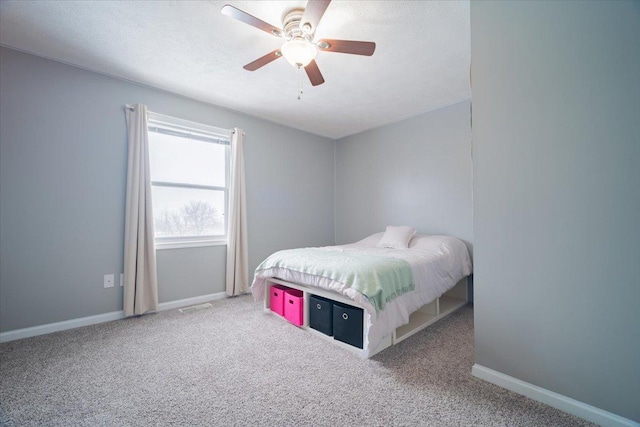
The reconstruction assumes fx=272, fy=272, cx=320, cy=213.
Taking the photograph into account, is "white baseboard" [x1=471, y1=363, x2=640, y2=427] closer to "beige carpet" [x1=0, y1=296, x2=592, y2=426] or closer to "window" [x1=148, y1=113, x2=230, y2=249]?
"beige carpet" [x1=0, y1=296, x2=592, y2=426]

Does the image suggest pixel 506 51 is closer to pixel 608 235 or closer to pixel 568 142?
pixel 568 142

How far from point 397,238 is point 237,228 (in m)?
2.02

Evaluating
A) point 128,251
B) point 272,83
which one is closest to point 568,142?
point 272,83

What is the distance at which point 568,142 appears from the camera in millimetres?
1398

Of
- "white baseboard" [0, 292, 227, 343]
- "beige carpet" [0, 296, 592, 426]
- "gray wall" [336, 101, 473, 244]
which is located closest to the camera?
"beige carpet" [0, 296, 592, 426]

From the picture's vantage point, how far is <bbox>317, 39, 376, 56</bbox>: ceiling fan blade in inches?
72.5

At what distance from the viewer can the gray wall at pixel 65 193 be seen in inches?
89.3

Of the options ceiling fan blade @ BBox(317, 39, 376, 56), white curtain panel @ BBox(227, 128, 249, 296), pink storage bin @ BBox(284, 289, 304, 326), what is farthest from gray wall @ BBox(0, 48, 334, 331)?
ceiling fan blade @ BBox(317, 39, 376, 56)

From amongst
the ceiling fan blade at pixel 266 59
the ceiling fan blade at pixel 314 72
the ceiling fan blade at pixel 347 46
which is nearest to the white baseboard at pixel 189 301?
the ceiling fan blade at pixel 266 59

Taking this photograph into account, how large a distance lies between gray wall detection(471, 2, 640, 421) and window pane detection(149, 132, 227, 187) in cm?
296

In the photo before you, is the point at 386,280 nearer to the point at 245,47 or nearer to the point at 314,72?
the point at 314,72

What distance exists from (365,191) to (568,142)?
121 inches

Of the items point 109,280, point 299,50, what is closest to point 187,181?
point 109,280

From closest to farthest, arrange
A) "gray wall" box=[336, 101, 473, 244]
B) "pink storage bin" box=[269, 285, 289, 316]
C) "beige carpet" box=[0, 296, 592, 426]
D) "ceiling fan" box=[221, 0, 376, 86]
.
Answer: "beige carpet" box=[0, 296, 592, 426] → "ceiling fan" box=[221, 0, 376, 86] → "pink storage bin" box=[269, 285, 289, 316] → "gray wall" box=[336, 101, 473, 244]
